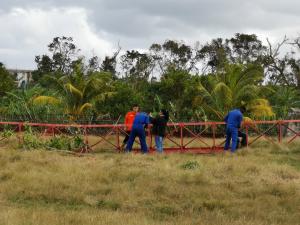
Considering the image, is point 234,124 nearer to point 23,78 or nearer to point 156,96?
point 156,96

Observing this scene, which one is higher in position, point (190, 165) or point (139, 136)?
point (139, 136)

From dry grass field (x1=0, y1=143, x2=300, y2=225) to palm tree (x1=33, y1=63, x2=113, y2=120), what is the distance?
362 inches

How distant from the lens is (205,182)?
32.4ft

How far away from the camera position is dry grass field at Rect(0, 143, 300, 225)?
740cm

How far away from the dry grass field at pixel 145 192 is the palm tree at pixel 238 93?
8.56m

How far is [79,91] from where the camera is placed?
2216 centimetres

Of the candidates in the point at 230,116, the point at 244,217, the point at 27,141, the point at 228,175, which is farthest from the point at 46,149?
the point at 244,217

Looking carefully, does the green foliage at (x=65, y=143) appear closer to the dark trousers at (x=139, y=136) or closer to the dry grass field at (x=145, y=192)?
the dark trousers at (x=139, y=136)

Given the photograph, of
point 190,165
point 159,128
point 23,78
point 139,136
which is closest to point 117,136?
point 139,136

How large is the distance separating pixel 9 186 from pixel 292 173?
5.87 meters

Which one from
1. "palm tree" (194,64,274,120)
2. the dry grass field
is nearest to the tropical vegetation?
"palm tree" (194,64,274,120)

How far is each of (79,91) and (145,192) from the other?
13.6 m

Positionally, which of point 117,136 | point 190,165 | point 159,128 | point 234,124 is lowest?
point 190,165

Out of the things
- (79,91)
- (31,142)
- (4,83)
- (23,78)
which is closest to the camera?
(31,142)
